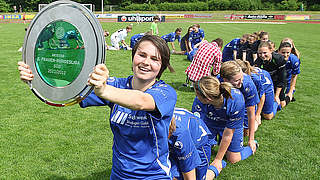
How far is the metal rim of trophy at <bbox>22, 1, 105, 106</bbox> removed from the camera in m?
1.82

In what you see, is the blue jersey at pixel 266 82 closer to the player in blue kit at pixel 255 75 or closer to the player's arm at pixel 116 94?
the player in blue kit at pixel 255 75

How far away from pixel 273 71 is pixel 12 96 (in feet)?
21.9

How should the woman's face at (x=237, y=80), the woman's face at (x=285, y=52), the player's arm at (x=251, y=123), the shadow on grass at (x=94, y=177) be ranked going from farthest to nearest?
the woman's face at (x=285, y=52)
the player's arm at (x=251, y=123)
the woman's face at (x=237, y=80)
the shadow on grass at (x=94, y=177)

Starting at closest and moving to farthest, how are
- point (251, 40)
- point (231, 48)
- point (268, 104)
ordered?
point (268, 104), point (251, 40), point (231, 48)

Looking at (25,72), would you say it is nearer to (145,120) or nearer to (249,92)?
(145,120)

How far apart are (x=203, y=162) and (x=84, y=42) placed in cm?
257

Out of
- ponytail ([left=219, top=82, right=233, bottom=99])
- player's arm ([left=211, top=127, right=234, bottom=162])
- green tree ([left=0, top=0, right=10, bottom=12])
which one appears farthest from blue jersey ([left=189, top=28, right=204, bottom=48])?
green tree ([left=0, top=0, right=10, bottom=12])

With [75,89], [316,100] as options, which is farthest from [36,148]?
[316,100]

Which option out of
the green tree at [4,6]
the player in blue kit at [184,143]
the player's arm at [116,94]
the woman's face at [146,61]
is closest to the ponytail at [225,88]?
the player in blue kit at [184,143]

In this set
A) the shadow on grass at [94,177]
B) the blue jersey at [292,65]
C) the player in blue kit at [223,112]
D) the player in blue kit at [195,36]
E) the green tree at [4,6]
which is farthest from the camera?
the green tree at [4,6]

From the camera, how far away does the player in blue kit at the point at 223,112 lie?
3.97 metres

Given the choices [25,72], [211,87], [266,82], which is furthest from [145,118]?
[266,82]

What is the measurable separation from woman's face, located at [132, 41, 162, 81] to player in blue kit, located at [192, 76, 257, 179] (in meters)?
1.79

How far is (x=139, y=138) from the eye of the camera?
2.29 meters
